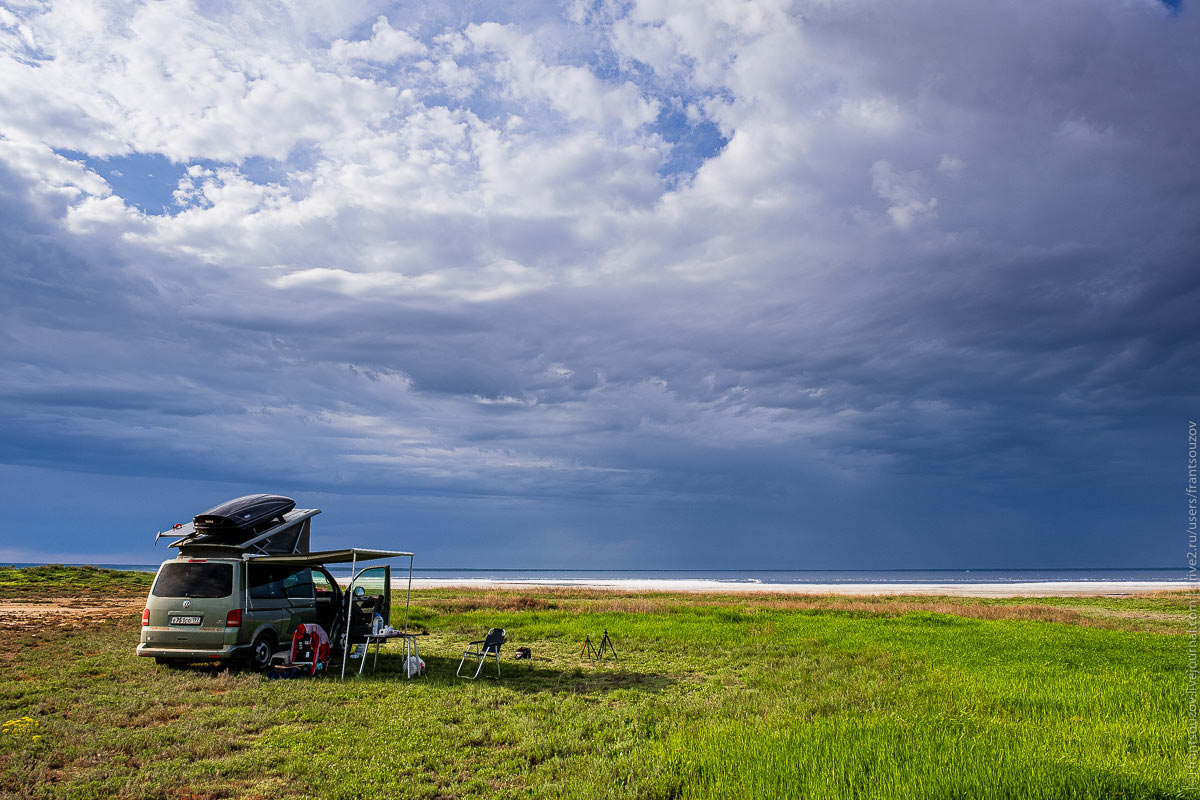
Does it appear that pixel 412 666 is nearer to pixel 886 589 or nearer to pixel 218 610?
pixel 218 610

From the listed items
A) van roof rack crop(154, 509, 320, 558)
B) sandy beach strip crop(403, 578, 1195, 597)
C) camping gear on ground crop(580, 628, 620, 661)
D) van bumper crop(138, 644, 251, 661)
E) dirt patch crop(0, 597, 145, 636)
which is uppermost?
van roof rack crop(154, 509, 320, 558)

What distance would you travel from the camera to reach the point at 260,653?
44.1 ft

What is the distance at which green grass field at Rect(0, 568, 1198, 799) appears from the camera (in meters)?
6.54

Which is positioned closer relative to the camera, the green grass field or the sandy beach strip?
the green grass field

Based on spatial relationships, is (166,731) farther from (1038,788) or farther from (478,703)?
(1038,788)

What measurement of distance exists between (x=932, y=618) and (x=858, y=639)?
10.4 metres

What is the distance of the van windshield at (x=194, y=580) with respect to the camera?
13.1 m

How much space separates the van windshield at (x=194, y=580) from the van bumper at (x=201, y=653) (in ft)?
3.28

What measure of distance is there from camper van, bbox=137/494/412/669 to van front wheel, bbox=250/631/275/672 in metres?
0.02

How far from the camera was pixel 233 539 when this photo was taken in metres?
13.7

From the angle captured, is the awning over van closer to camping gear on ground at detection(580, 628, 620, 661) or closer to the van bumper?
the van bumper

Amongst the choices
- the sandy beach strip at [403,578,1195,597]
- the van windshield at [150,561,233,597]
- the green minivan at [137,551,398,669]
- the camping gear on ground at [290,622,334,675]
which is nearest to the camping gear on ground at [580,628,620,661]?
the green minivan at [137,551,398,669]

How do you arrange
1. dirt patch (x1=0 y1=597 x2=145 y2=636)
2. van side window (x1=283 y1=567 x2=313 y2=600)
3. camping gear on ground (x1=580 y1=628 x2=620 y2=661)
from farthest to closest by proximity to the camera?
dirt patch (x1=0 y1=597 x2=145 y2=636) → camping gear on ground (x1=580 y1=628 x2=620 y2=661) → van side window (x1=283 y1=567 x2=313 y2=600)

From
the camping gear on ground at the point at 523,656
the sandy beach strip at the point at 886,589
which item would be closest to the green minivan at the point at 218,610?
the camping gear on ground at the point at 523,656
